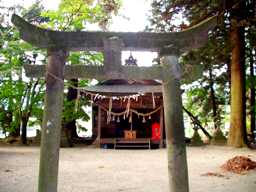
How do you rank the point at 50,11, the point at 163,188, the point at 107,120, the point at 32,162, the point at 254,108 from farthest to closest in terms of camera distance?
1. the point at 254,108
2. the point at 107,120
3. the point at 50,11
4. the point at 32,162
5. the point at 163,188

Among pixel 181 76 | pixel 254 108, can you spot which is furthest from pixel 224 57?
pixel 181 76

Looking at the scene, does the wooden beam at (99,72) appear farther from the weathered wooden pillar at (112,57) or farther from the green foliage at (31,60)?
the green foliage at (31,60)

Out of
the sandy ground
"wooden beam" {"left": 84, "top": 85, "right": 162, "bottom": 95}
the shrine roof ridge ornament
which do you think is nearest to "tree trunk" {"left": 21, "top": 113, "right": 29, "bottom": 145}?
"wooden beam" {"left": 84, "top": 85, "right": 162, "bottom": 95}

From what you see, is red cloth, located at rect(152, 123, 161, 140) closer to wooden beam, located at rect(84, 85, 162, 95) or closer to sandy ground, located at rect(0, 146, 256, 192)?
wooden beam, located at rect(84, 85, 162, 95)

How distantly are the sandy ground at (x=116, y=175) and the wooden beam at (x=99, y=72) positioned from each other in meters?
3.36

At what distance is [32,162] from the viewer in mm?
14328

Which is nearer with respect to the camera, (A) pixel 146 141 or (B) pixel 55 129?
(B) pixel 55 129

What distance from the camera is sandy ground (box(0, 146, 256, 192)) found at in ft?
30.5

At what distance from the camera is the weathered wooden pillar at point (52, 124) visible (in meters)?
6.51

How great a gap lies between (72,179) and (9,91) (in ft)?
41.0

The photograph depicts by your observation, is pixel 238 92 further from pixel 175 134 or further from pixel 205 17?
pixel 175 134

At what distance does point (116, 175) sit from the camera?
11445 millimetres

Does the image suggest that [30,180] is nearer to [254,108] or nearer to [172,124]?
[172,124]

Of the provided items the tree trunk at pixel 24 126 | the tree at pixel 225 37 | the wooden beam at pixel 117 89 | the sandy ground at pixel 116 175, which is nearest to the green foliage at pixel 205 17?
the tree at pixel 225 37
